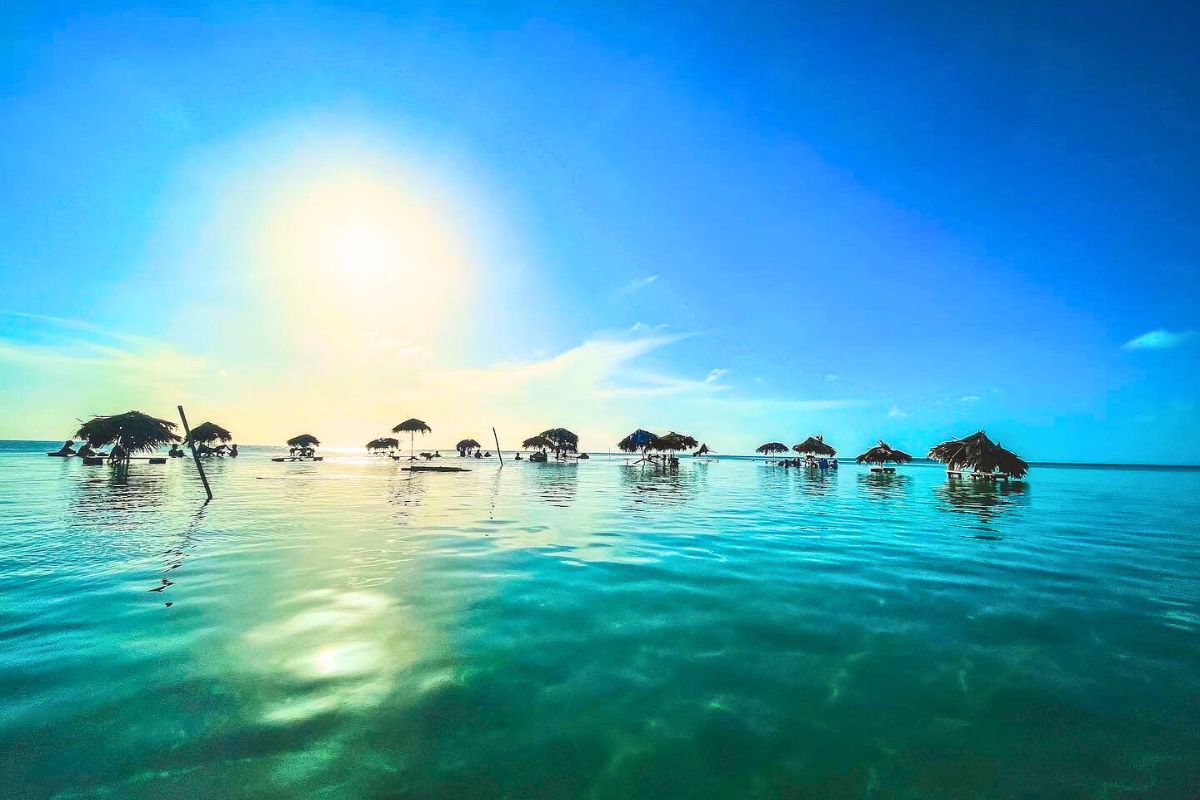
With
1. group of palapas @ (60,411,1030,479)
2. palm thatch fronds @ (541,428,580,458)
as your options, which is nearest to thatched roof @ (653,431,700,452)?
group of palapas @ (60,411,1030,479)

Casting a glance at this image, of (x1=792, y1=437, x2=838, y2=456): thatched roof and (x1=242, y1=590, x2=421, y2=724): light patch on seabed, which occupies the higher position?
(x1=792, y1=437, x2=838, y2=456): thatched roof

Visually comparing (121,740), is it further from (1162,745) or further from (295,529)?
(295,529)

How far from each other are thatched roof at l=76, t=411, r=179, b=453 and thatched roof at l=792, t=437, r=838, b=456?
2491 inches

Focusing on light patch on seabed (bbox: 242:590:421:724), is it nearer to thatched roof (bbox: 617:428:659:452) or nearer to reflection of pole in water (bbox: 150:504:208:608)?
reflection of pole in water (bbox: 150:504:208:608)

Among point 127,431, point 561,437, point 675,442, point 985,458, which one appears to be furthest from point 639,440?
point 127,431

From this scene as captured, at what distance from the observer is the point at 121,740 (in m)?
3.79

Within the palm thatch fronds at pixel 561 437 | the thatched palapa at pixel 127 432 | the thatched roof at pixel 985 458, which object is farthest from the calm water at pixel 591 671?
the palm thatch fronds at pixel 561 437

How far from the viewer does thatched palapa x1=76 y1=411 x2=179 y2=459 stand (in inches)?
1454

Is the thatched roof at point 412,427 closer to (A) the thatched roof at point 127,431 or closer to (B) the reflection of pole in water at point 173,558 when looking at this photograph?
(A) the thatched roof at point 127,431

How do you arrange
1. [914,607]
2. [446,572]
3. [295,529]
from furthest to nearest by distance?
1. [295,529]
2. [446,572]
3. [914,607]

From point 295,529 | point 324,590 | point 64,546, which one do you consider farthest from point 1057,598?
point 64,546

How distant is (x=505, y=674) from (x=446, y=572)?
14.7 ft

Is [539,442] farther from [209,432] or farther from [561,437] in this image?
[209,432]

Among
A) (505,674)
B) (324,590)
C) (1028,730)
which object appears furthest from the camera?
(324,590)
